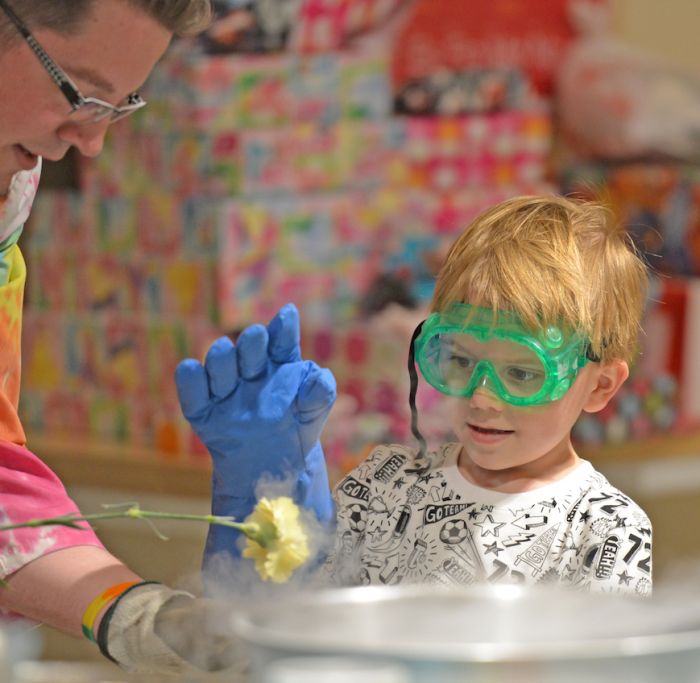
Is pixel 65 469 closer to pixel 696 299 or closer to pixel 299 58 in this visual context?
pixel 299 58

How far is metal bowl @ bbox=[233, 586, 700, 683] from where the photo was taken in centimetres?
85

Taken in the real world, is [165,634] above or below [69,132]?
below

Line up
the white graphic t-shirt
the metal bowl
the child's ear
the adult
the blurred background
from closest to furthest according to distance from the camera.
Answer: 1. the metal bowl
2. the adult
3. the white graphic t-shirt
4. the child's ear
5. the blurred background

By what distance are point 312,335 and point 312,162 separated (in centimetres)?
49

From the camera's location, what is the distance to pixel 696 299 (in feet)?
14.0

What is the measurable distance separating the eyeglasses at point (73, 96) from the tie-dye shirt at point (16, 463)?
17 centimetres

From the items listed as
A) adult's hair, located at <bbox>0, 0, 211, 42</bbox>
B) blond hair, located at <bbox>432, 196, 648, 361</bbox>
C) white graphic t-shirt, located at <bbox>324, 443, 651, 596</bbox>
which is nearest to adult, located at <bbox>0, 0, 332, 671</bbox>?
adult's hair, located at <bbox>0, 0, 211, 42</bbox>

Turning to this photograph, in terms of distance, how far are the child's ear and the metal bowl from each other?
681mm

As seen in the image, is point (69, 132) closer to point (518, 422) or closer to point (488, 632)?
point (518, 422)

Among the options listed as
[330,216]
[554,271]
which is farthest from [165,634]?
[330,216]

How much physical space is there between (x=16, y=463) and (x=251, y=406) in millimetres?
322

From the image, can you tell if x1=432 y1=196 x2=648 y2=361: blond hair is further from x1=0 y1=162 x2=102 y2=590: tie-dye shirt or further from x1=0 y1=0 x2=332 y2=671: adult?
x1=0 y1=162 x2=102 y2=590: tie-dye shirt

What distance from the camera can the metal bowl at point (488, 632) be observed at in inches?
33.4

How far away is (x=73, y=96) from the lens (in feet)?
4.79
